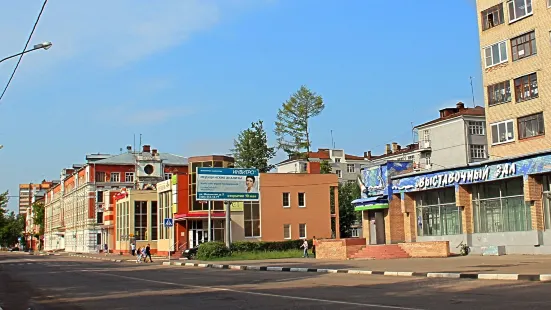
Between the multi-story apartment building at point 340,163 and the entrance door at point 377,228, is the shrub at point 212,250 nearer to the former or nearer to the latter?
the entrance door at point 377,228

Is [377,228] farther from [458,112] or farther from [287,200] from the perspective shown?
[458,112]

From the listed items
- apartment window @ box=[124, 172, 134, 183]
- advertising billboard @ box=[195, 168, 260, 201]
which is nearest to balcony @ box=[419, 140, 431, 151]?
advertising billboard @ box=[195, 168, 260, 201]

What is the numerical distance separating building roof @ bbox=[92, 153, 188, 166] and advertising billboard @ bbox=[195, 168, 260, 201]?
54252mm

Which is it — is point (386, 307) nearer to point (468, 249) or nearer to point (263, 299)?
point (263, 299)

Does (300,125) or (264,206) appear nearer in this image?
(264,206)

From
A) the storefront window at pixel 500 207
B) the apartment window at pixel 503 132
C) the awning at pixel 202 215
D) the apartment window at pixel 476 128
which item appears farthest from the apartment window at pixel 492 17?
the awning at pixel 202 215

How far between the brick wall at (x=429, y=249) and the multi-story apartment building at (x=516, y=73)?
311 inches

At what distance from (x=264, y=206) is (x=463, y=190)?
23.6 m

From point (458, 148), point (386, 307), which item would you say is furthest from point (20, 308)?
point (458, 148)

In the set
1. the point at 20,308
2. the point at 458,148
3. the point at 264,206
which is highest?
the point at 458,148

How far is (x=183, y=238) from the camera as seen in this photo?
5941 centimetres

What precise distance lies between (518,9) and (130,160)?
7411cm

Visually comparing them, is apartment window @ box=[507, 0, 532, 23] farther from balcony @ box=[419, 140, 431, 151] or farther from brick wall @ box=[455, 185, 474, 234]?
balcony @ box=[419, 140, 431, 151]

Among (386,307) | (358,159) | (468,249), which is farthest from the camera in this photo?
(358,159)
